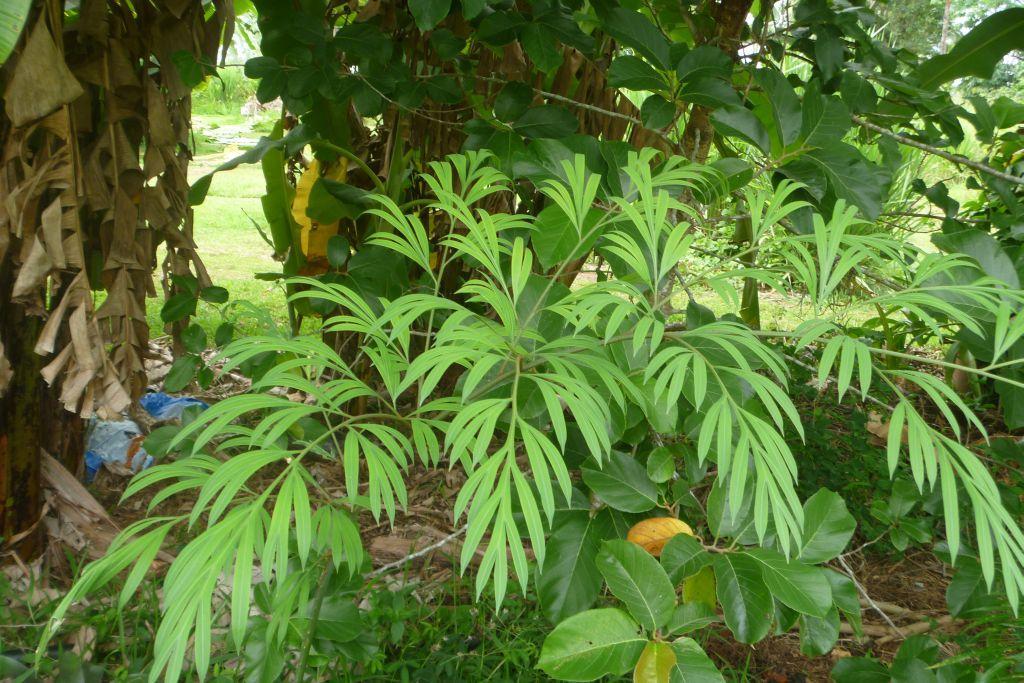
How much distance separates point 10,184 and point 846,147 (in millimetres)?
1303

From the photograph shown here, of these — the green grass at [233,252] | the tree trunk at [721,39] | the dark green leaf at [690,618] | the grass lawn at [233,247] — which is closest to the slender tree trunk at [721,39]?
the tree trunk at [721,39]

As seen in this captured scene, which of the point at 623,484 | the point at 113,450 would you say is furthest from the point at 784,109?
the point at 113,450

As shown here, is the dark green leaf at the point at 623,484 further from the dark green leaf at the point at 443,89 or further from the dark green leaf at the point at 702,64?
the dark green leaf at the point at 443,89

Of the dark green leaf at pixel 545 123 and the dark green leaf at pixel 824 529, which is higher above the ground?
the dark green leaf at pixel 545 123

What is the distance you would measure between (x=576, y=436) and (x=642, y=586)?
0.19 m

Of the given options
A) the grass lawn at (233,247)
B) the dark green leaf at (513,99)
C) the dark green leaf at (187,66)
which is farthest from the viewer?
A: the grass lawn at (233,247)

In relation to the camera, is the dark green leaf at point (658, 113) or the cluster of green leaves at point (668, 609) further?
the dark green leaf at point (658, 113)

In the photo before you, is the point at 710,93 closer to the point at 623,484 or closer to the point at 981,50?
the point at 623,484

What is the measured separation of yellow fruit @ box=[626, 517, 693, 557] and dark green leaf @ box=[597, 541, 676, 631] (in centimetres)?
11

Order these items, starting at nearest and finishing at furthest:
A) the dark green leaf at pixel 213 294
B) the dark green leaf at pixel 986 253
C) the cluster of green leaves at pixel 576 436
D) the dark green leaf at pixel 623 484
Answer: the cluster of green leaves at pixel 576 436
the dark green leaf at pixel 623 484
the dark green leaf at pixel 986 253
the dark green leaf at pixel 213 294

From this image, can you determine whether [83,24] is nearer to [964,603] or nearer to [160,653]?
[160,653]

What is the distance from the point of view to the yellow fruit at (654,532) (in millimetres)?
793

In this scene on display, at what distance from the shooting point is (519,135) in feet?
3.85

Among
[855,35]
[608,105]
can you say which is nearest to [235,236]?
[608,105]
